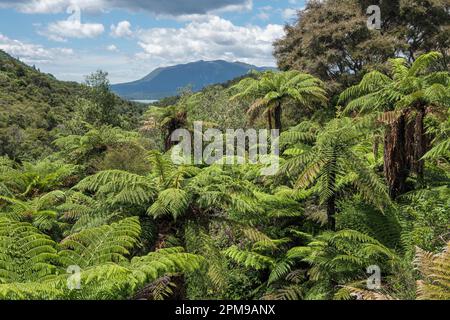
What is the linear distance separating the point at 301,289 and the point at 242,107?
11.2 metres

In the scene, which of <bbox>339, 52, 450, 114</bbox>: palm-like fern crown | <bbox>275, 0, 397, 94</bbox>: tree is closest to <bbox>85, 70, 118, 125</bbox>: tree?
<bbox>275, 0, 397, 94</bbox>: tree

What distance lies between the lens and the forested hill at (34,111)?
883 inches

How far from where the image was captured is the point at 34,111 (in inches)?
1521

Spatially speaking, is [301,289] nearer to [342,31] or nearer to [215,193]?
[215,193]

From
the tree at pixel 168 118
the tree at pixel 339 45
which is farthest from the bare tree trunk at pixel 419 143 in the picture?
the tree at pixel 339 45

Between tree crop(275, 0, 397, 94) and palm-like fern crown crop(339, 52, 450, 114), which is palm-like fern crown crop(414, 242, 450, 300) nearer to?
palm-like fern crown crop(339, 52, 450, 114)

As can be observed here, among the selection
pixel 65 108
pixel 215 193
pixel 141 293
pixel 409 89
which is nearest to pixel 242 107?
pixel 409 89

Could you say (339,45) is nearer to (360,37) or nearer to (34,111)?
(360,37)

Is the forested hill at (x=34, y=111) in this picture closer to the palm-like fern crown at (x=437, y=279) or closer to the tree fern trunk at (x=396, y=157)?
the tree fern trunk at (x=396, y=157)

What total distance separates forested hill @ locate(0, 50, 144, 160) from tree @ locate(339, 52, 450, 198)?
15255 millimetres

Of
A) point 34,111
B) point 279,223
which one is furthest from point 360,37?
point 34,111

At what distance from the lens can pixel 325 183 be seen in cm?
536

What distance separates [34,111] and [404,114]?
127 feet

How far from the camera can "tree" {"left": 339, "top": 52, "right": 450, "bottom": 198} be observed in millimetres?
5836
